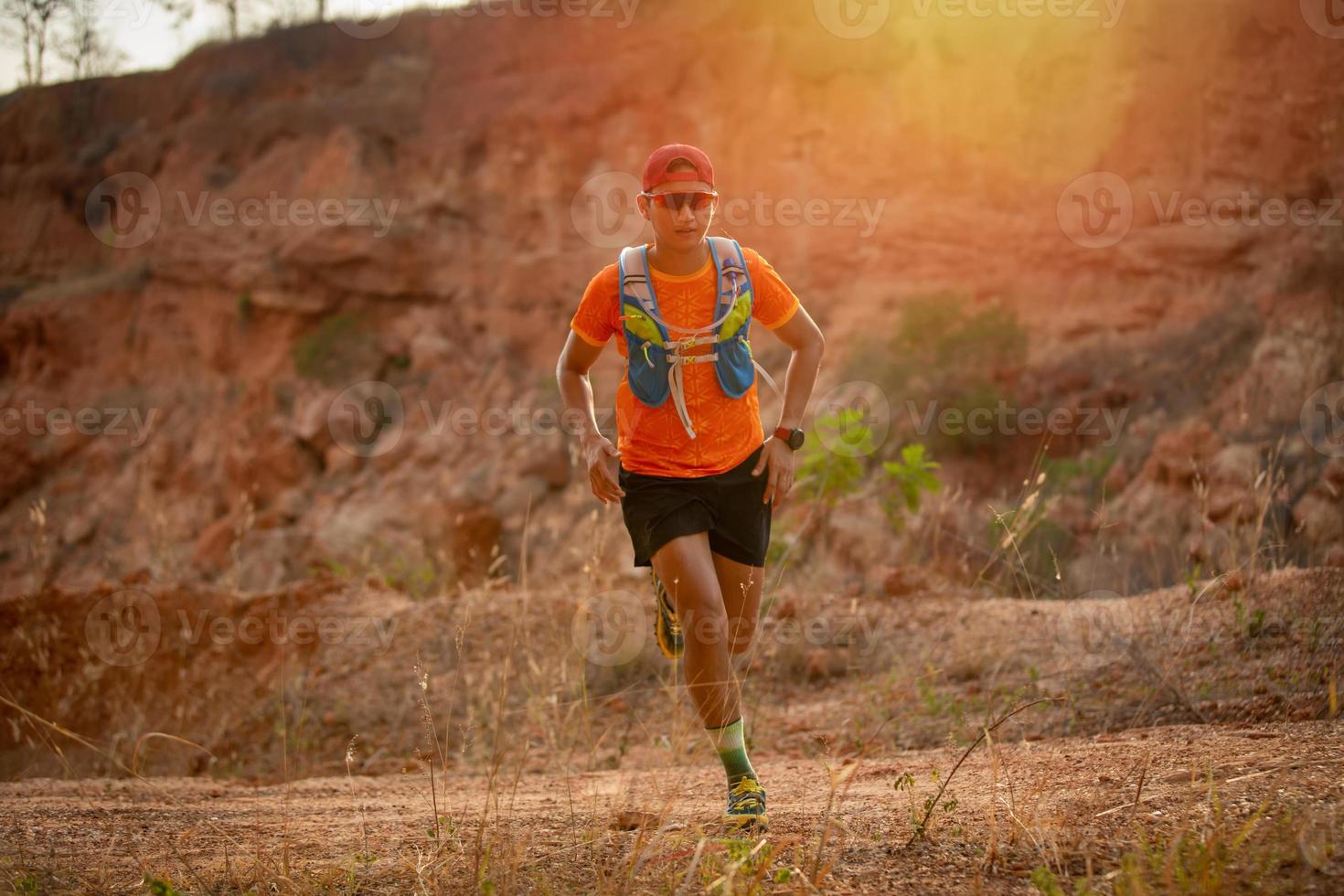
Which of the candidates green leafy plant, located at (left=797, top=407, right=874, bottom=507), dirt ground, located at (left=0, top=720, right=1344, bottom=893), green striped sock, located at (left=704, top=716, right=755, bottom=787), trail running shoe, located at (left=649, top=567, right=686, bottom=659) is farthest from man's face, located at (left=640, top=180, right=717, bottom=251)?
green leafy plant, located at (left=797, top=407, right=874, bottom=507)

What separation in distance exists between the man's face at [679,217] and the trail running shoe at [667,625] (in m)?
1.02

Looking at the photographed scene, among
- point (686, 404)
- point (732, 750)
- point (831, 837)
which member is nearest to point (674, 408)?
point (686, 404)

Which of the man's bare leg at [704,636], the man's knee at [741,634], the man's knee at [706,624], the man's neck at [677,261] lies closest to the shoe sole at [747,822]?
the man's bare leg at [704,636]

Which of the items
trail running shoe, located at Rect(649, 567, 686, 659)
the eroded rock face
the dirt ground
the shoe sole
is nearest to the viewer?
the dirt ground

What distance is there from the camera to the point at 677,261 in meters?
3.38

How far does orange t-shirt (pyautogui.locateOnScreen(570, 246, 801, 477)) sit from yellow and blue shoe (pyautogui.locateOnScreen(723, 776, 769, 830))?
0.91 metres

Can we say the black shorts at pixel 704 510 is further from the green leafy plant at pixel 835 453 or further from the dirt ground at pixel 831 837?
the green leafy plant at pixel 835 453

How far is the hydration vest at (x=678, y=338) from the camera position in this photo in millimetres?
3297

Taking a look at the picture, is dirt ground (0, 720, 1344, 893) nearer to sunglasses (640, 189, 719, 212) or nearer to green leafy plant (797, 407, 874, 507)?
sunglasses (640, 189, 719, 212)

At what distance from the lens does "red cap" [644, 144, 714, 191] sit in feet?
10.7

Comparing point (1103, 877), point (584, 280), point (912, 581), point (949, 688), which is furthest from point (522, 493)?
point (1103, 877)

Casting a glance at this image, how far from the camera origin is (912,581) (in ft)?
22.2

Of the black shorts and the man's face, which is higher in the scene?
the man's face

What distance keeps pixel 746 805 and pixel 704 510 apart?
0.87 meters
